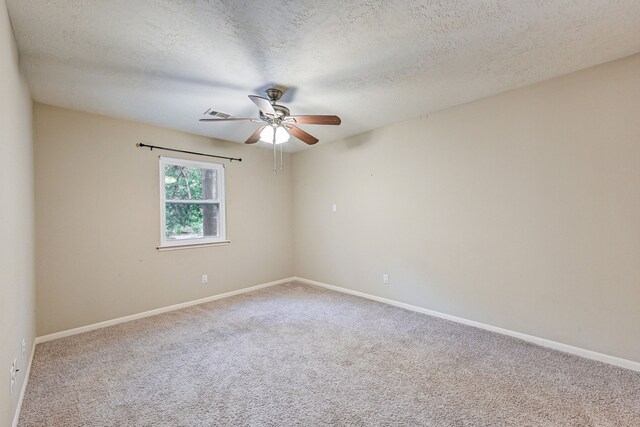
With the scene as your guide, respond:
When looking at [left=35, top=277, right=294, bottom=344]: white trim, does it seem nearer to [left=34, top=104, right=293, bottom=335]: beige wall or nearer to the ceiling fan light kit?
[left=34, top=104, right=293, bottom=335]: beige wall

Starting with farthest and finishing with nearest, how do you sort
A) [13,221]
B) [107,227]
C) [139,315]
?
[139,315] < [107,227] < [13,221]

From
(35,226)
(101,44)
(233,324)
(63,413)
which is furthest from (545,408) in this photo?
(35,226)

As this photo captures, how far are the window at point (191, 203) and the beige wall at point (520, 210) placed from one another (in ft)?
6.95

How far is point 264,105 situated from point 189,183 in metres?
2.29

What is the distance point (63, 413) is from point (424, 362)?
2.56 metres

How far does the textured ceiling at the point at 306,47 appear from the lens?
173cm

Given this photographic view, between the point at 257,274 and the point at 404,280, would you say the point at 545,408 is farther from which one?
the point at 257,274

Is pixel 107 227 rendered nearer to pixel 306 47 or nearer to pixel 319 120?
pixel 319 120

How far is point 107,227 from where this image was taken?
3.39 m

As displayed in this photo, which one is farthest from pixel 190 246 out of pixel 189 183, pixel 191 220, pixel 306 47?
pixel 306 47

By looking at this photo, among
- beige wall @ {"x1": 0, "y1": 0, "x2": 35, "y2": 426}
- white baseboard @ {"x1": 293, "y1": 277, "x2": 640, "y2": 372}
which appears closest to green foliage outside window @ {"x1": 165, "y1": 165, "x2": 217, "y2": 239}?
beige wall @ {"x1": 0, "y1": 0, "x2": 35, "y2": 426}

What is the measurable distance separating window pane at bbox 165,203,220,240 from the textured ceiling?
4.86ft

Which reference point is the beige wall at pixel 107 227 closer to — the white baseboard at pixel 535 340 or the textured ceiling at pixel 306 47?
the textured ceiling at pixel 306 47

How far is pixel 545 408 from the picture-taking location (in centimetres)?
184
